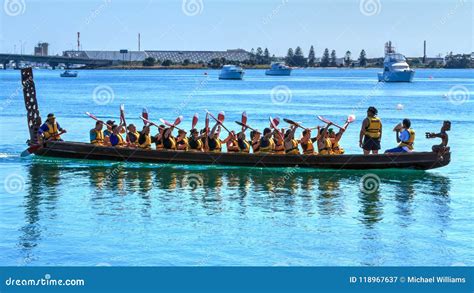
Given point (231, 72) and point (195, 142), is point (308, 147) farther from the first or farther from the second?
point (231, 72)

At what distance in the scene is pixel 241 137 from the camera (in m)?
29.7

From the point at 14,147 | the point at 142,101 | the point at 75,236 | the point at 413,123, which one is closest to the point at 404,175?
the point at 75,236

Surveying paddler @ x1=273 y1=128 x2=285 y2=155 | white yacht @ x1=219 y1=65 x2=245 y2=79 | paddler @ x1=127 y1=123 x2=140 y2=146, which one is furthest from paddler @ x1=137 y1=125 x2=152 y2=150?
white yacht @ x1=219 y1=65 x2=245 y2=79

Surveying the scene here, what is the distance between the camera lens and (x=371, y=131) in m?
28.3

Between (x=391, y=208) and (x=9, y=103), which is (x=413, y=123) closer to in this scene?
(x=391, y=208)

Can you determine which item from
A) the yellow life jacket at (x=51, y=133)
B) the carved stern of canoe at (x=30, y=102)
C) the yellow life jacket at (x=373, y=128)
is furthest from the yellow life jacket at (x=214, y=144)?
the carved stern of canoe at (x=30, y=102)

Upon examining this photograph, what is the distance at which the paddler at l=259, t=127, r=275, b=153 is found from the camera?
2916cm

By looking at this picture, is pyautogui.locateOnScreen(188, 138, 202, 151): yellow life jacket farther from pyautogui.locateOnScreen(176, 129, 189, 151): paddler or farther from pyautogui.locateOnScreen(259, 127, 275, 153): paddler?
pyautogui.locateOnScreen(259, 127, 275, 153): paddler

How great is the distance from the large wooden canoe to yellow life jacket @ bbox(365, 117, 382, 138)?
2.63ft

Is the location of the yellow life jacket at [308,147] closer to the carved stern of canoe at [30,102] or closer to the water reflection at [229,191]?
the water reflection at [229,191]

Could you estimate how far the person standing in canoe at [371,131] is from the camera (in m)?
27.9

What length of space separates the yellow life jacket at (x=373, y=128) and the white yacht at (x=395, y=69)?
98611 mm

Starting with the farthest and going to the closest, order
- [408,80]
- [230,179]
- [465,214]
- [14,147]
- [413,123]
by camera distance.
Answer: [408,80], [413,123], [14,147], [230,179], [465,214]

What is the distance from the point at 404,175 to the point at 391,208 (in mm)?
5398
